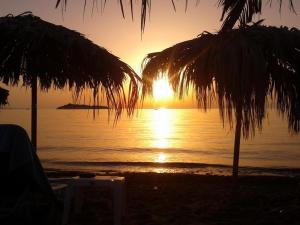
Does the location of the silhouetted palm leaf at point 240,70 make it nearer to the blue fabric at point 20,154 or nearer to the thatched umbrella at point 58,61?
the thatched umbrella at point 58,61

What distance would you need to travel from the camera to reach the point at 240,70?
581cm

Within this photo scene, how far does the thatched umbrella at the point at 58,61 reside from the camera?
17.8 feet

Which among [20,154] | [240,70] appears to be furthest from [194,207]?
[20,154]

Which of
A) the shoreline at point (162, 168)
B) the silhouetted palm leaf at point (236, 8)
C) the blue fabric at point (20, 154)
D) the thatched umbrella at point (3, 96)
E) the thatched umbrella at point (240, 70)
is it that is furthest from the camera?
the shoreline at point (162, 168)

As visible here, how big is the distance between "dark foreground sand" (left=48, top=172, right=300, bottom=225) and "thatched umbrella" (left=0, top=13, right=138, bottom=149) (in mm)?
1317

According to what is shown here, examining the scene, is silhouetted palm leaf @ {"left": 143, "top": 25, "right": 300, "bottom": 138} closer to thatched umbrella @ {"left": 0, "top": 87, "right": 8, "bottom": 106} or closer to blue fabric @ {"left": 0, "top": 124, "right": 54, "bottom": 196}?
thatched umbrella @ {"left": 0, "top": 87, "right": 8, "bottom": 106}

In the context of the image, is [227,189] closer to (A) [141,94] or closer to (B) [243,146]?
(A) [141,94]

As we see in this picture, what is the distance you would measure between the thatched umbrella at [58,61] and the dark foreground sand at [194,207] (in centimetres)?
132

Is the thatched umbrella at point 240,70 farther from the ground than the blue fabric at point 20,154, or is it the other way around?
the thatched umbrella at point 240,70

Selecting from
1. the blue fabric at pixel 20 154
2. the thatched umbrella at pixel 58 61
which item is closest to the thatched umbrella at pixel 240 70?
the thatched umbrella at pixel 58 61

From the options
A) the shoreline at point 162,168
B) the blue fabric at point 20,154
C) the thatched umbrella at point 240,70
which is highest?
the thatched umbrella at point 240,70

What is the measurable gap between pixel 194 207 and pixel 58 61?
8.32ft

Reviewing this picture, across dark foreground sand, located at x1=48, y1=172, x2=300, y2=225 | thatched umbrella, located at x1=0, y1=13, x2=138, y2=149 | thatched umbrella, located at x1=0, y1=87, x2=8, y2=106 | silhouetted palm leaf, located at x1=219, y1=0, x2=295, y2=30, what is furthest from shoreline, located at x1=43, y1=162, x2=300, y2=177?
silhouetted palm leaf, located at x1=219, y1=0, x2=295, y2=30

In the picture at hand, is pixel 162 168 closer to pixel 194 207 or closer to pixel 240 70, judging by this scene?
A: pixel 194 207
